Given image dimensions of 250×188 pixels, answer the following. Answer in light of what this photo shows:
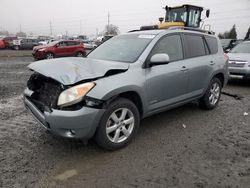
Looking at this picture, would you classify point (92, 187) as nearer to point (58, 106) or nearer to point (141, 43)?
point (58, 106)

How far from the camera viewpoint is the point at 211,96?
19.2 feet

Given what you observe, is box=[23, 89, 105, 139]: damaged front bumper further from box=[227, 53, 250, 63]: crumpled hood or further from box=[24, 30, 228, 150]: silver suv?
box=[227, 53, 250, 63]: crumpled hood

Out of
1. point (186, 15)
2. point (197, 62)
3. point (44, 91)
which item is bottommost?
point (44, 91)

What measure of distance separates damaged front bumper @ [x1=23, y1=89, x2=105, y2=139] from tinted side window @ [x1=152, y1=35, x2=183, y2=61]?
161cm

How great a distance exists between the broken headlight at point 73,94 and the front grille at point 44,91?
0.33 feet

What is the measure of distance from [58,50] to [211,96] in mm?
15775

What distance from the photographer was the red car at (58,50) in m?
18.7

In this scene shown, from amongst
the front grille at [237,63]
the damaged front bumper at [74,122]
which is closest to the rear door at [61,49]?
the front grille at [237,63]

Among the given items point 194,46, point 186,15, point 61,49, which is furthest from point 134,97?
point 61,49

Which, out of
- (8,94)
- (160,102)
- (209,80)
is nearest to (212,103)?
(209,80)

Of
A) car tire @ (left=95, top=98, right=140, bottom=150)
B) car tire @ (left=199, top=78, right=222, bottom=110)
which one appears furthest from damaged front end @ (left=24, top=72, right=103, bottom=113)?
car tire @ (left=199, top=78, right=222, bottom=110)

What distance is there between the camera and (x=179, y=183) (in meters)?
3.02

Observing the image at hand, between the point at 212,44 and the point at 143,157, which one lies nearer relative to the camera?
the point at 143,157

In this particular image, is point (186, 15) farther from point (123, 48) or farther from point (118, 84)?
point (118, 84)
